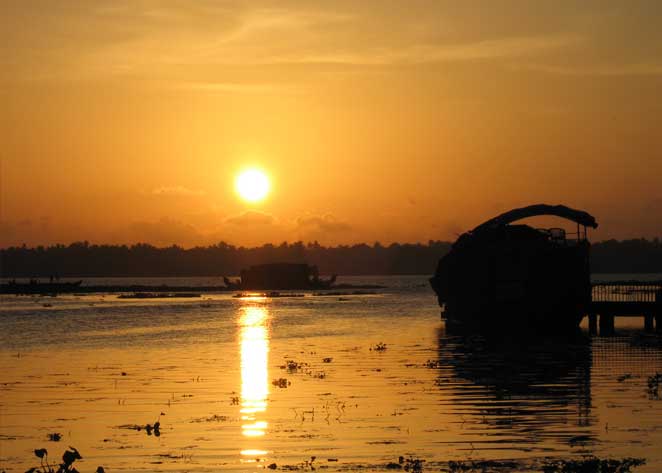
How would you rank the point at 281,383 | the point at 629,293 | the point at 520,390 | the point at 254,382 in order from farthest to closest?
the point at 629,293 < the point at 254,382 < the point at 281,383 < the point at 520,390

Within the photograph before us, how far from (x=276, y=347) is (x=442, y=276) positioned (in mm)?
29089

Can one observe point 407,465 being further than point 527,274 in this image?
No

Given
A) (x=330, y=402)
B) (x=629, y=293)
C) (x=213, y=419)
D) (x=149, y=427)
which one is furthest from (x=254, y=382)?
(x=629, y=293)

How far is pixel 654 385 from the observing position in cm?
4038

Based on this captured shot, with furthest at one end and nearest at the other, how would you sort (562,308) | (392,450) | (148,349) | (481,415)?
(562,308)
(148,349)
(481,415)
(392,450)

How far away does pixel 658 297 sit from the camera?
78.3m

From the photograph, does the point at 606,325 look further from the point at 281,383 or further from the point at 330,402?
the point at 330,402

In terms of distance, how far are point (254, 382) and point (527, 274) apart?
3574 cm

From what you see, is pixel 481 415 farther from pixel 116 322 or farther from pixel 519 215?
pixel 116 322

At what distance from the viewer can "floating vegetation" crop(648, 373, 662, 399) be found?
37125 millimetres

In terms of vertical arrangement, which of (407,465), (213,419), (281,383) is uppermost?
(281,383)

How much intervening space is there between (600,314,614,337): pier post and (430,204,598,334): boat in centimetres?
143

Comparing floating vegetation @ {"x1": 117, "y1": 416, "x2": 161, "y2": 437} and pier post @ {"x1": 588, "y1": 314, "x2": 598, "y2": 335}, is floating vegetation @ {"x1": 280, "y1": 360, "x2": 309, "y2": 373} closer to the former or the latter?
floating vegetation @ {"x1": 117, "y1": 416, "x2": 161, "y2": 437}

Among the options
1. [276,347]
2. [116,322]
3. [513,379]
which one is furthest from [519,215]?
[116,322]
